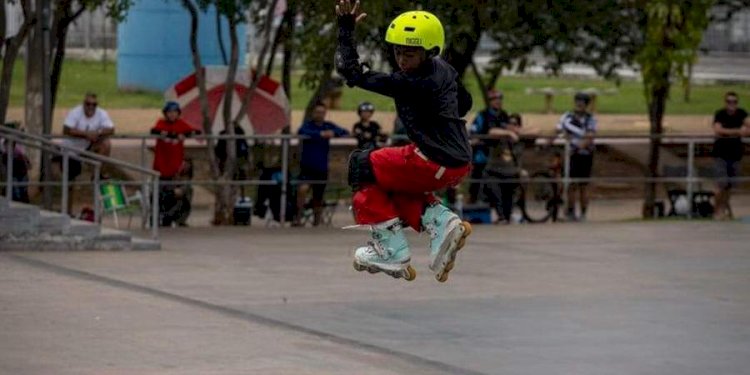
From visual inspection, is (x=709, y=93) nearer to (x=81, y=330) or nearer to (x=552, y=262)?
(x=552, y=262)

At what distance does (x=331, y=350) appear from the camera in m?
14.2

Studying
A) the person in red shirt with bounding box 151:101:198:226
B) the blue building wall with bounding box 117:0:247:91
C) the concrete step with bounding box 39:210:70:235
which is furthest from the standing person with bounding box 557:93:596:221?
the blue building wall with bounding box 117:0:247:91

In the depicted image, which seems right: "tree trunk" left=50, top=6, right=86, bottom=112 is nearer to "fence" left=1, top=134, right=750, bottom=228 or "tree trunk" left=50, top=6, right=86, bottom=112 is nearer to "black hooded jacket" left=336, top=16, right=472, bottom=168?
"fence" left=1, top=134, right=750, bottom=228

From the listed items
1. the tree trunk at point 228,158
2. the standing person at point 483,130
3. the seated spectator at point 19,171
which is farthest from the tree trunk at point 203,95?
the standing person at point 483,130

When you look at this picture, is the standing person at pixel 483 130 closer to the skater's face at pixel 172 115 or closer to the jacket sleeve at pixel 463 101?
the skater's face at pixel 172 115

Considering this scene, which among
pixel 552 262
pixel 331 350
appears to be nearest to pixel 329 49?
pixel 552 262

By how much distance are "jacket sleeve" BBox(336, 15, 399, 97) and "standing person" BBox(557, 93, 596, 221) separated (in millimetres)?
15558

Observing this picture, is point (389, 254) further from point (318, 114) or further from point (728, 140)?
point (728, 140)

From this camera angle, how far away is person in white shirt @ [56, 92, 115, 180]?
81.4 ft

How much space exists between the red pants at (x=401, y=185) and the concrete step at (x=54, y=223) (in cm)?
1019

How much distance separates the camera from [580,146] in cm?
2695

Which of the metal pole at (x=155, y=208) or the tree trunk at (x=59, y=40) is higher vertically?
the tree trunk at (x=59, y=40)

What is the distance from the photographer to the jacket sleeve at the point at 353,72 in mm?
11148

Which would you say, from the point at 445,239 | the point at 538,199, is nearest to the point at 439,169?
the point at 445,239
